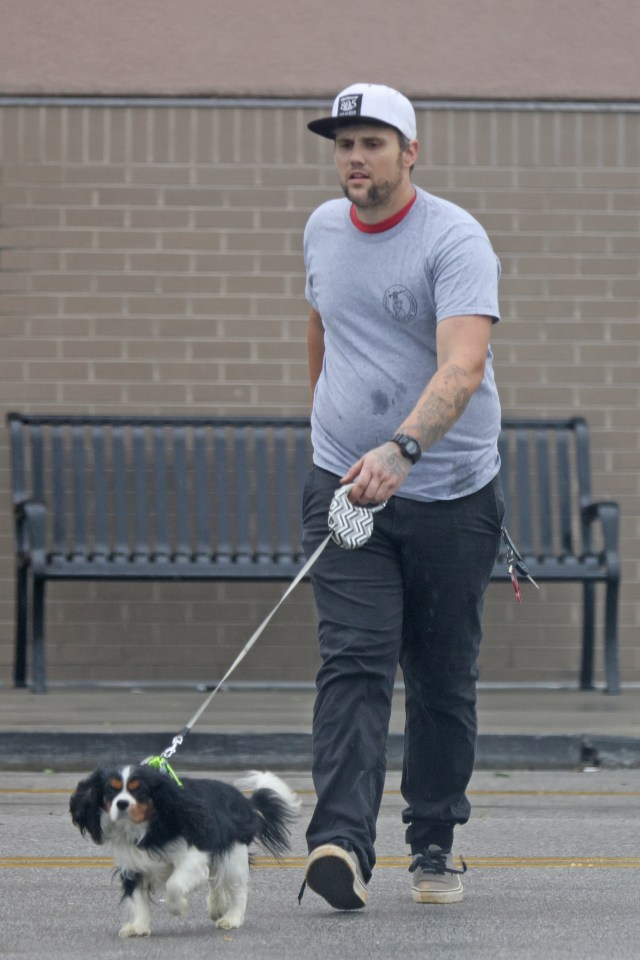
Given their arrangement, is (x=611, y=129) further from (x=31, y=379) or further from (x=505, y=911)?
(x=505, y=911)

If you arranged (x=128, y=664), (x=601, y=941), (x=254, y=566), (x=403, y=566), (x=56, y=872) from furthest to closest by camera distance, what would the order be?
1. (x=128, y=664)
2. (x=254, y=566)
3. (x=56, y=872)
4. (x=403, y=566)
5. (x=601, y=941)

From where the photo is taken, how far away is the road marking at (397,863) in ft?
18.1

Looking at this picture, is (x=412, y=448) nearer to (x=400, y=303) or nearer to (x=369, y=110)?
(x=400, y=303)

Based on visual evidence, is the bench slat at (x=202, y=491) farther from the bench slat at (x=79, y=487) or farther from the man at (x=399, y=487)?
the man at (x=399, y=487)

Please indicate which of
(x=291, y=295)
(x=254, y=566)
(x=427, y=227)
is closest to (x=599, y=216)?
(x=291, y=295)

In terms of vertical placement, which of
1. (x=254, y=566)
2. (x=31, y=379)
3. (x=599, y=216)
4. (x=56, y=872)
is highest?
(x=599, y=216)

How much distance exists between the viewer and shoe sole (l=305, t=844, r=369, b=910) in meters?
4.42

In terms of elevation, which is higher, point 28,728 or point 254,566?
point 254,566

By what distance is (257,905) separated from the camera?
4.98 metres

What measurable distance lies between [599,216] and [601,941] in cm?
599

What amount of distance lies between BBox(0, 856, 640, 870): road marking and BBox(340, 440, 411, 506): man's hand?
1682 mm

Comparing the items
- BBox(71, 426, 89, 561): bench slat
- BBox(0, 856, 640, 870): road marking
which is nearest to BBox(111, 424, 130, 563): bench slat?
BBox(71, 426, 89, 561): bench slat

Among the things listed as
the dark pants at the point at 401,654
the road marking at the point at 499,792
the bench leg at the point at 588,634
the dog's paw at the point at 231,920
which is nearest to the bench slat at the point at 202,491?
the bench leg at the point at 588,634

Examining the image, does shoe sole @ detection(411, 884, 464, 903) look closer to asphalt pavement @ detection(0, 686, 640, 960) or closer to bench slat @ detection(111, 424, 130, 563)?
asphalt pavement @ detection(0, 686, 640, 960)
